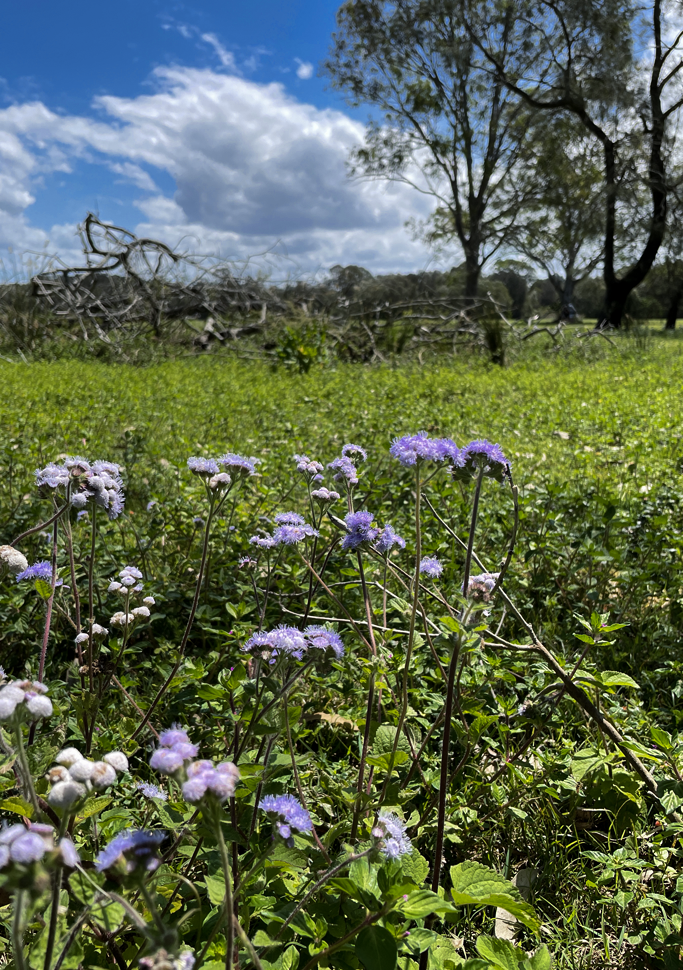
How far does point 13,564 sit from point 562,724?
1.72m

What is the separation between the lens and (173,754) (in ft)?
2.70

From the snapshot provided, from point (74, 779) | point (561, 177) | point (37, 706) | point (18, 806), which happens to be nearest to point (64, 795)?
point (74, 779)

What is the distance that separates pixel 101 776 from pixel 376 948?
1.83 feet

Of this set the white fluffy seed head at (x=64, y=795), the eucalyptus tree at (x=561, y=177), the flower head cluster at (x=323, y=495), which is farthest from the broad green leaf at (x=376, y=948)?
the eucalyptus tree at (x=561, y=177)

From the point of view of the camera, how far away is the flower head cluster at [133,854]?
2.50ft

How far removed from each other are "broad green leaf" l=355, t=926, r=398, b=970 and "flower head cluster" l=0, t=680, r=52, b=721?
2.12 feet

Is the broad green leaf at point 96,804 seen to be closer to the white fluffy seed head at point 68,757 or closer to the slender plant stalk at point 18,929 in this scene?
the white fluffy seed head at point 68,757

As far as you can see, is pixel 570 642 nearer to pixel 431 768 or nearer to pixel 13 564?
pixel 431 768

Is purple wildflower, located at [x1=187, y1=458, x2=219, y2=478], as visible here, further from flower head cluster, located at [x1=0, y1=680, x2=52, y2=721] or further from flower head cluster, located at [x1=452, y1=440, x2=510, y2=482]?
flower head cluster, located at [x1=0, y1=680, x2=52, y2=721]

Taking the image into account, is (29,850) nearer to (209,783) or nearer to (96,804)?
(209,783)

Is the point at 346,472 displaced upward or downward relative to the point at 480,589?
upward

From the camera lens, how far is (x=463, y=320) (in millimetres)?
13102

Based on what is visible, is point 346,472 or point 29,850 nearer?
point 29,850

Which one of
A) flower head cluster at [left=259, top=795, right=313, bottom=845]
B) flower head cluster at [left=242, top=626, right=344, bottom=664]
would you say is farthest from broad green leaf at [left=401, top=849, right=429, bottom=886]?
flower head cluster at [left=242, top=626, right=344, bottom=664]
